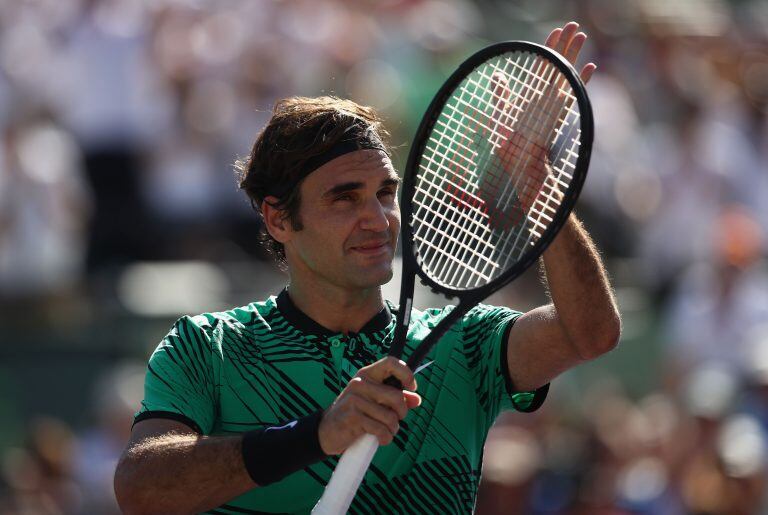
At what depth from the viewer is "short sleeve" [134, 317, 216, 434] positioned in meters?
3.45

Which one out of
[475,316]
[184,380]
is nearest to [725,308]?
[475,316]

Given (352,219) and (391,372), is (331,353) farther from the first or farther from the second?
(391,372)

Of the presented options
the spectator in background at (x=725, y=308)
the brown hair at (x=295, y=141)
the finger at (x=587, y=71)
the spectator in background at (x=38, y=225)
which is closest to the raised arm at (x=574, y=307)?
the finger at (x=587, y=71)

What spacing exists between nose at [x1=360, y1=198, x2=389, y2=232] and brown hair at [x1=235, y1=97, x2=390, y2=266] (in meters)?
0.17

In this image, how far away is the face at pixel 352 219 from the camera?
142 inches

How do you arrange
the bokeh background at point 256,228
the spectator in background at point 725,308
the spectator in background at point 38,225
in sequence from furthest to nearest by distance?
the spectator in background at point 38,225 < the spectator in background at point 725,308 < the bokeh background at point 256,228

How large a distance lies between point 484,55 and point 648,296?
568 cm

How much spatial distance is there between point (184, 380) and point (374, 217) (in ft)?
1.98

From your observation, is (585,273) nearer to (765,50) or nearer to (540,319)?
(540,319)

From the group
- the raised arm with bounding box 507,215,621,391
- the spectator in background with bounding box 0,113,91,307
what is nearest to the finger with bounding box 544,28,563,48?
the raised arm with bounding box 507,215,621,391

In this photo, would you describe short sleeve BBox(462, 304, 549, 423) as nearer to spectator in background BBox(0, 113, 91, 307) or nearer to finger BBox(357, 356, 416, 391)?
finger BBox(357, 356, 416, 391)

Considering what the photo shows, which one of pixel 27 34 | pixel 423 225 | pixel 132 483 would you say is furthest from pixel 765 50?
pixel 132 483

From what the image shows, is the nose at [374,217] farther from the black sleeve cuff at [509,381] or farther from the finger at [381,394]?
the finger at [381,394]

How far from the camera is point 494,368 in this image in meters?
3.62
